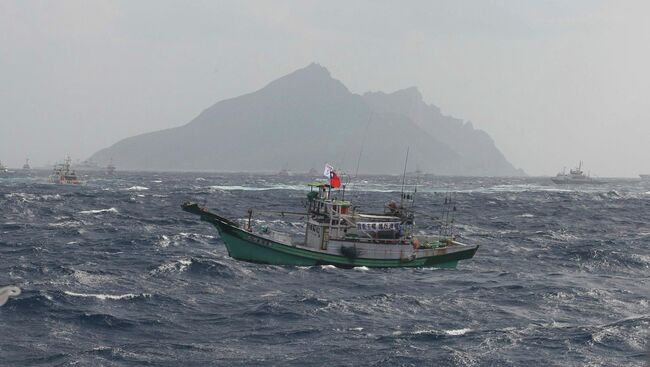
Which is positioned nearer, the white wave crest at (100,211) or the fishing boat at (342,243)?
the fishing boat at (342,243)

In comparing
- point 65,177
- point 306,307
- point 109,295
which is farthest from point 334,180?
point 65,177

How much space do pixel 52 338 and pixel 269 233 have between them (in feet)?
81.0

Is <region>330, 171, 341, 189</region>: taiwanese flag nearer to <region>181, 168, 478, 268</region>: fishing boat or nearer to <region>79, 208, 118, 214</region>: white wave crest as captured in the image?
<region>181, 168, 478, 268</region>: fishing boat

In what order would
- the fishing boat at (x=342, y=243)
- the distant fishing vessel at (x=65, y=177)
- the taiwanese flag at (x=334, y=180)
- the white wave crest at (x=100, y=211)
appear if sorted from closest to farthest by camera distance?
the fishing boat at (x=342, y=243), the taiwanese flag at (x=334, y=180), the white wave crest at (x=100, y=211), the distant fishing vessel at (x=65, y=177)

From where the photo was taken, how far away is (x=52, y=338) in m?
28.1

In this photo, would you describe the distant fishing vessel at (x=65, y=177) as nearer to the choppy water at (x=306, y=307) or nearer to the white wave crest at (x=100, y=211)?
the white wave crest at (x=100, y=211)

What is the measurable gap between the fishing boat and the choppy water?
1279 millimetres

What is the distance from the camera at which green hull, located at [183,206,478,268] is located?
157ft

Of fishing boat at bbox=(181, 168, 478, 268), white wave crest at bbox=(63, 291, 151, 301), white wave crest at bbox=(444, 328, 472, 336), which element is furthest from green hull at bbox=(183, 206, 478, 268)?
white wave crest at bbox=(444, 328, 472, 336)

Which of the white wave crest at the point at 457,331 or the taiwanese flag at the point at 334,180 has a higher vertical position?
the taiwanese flag at the point at 334,180

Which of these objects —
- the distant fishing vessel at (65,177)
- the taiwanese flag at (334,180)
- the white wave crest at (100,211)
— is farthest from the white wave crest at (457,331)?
the distant fishing vessel at (65,177)

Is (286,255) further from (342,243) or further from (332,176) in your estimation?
(332,176)

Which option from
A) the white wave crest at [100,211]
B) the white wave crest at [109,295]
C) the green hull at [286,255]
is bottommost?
the white wave crest at [100,211]

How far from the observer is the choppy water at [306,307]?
27062 mm
